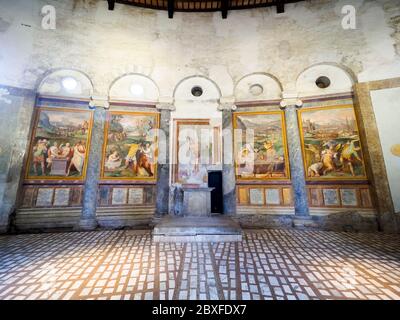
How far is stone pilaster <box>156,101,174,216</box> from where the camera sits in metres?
6.97

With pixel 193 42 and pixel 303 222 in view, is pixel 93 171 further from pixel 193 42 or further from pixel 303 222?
pixel 303 222

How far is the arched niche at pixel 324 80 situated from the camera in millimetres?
6980

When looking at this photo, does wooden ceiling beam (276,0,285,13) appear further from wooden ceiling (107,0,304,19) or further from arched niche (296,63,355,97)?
arched niche (296,63,355,97)

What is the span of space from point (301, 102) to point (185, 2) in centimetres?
660

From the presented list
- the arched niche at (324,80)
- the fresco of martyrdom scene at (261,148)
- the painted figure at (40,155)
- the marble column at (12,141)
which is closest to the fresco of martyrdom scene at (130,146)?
the painted figure at (40,155)

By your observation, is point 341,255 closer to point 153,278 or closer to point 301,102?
point 153,278

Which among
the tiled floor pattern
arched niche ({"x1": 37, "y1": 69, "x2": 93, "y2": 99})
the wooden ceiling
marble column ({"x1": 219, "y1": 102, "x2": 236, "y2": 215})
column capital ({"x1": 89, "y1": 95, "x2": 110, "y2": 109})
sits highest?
the wooden ceiling

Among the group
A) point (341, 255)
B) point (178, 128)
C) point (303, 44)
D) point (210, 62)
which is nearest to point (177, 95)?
point (178, 128)

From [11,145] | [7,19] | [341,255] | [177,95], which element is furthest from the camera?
[177,95]

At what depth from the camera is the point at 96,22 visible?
7484 millimetres

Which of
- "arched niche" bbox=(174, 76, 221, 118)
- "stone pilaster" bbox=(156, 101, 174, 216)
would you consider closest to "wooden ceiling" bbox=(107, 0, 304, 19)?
"arched niche" bbox=(174, 76, 221, 118)

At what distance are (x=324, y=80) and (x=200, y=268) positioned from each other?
27.2 ft

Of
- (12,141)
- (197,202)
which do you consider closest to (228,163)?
(197,202)

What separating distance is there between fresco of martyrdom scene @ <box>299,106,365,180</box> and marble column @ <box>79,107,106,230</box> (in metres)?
7.88
